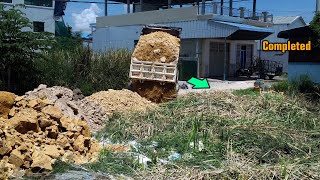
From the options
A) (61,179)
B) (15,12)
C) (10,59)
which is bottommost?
(61,179)

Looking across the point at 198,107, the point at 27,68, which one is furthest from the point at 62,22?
the point at 198,107

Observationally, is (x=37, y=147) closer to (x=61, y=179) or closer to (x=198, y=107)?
(x=61, y=179)

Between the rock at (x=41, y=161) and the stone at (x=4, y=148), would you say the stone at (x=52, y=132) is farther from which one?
the stone at (x=4, y=148)

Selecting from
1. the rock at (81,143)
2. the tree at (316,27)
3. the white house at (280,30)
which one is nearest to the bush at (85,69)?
the tree at (316,27)

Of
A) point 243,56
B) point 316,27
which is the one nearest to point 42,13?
point 243,56

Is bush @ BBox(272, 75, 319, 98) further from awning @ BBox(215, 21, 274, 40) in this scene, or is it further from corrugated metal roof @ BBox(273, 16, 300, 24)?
corrugated metal roof @ BBox(273, 16, 300, 24)

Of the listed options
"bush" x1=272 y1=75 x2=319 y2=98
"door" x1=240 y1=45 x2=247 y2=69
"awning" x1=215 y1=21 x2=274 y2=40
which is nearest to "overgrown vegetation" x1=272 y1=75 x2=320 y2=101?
"bush" x1=272 y1=75 x2=319 y2=98

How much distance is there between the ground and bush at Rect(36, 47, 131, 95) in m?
5.50

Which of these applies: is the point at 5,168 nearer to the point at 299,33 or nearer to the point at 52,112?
the point at 52,112

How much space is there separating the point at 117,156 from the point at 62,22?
112ft

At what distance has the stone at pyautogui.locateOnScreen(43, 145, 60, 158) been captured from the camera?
6.56 meters

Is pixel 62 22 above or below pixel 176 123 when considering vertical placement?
above

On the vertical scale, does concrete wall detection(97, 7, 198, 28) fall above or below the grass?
above

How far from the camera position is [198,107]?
34.6 ft
